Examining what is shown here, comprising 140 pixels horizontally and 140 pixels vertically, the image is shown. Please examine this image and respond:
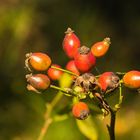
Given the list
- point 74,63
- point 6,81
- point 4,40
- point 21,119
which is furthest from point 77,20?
point 74,63

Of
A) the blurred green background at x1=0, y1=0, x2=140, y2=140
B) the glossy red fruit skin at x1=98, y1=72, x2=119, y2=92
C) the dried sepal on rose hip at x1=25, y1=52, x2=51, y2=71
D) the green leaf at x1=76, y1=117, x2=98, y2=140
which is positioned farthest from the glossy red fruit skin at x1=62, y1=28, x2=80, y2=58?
the blurred green background at x1=0, y1=0, x2=140, y2=140

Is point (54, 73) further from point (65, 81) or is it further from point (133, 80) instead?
point (133, 80)

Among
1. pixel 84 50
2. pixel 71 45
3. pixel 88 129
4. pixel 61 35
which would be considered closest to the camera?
pixel 84 50

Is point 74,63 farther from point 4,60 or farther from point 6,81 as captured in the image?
point 4,60

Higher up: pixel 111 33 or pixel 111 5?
pixel 111 5

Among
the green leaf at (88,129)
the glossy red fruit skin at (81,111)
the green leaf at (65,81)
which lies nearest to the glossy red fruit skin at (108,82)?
the glossy red fruit skin at (81,111)

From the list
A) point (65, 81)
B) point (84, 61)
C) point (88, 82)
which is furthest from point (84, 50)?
point (65, 81)

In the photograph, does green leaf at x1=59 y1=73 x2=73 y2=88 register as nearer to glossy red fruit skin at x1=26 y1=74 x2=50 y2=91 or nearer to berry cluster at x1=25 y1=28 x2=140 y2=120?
berry cluster at x1=25 y1=28 x2=140 y2=120
